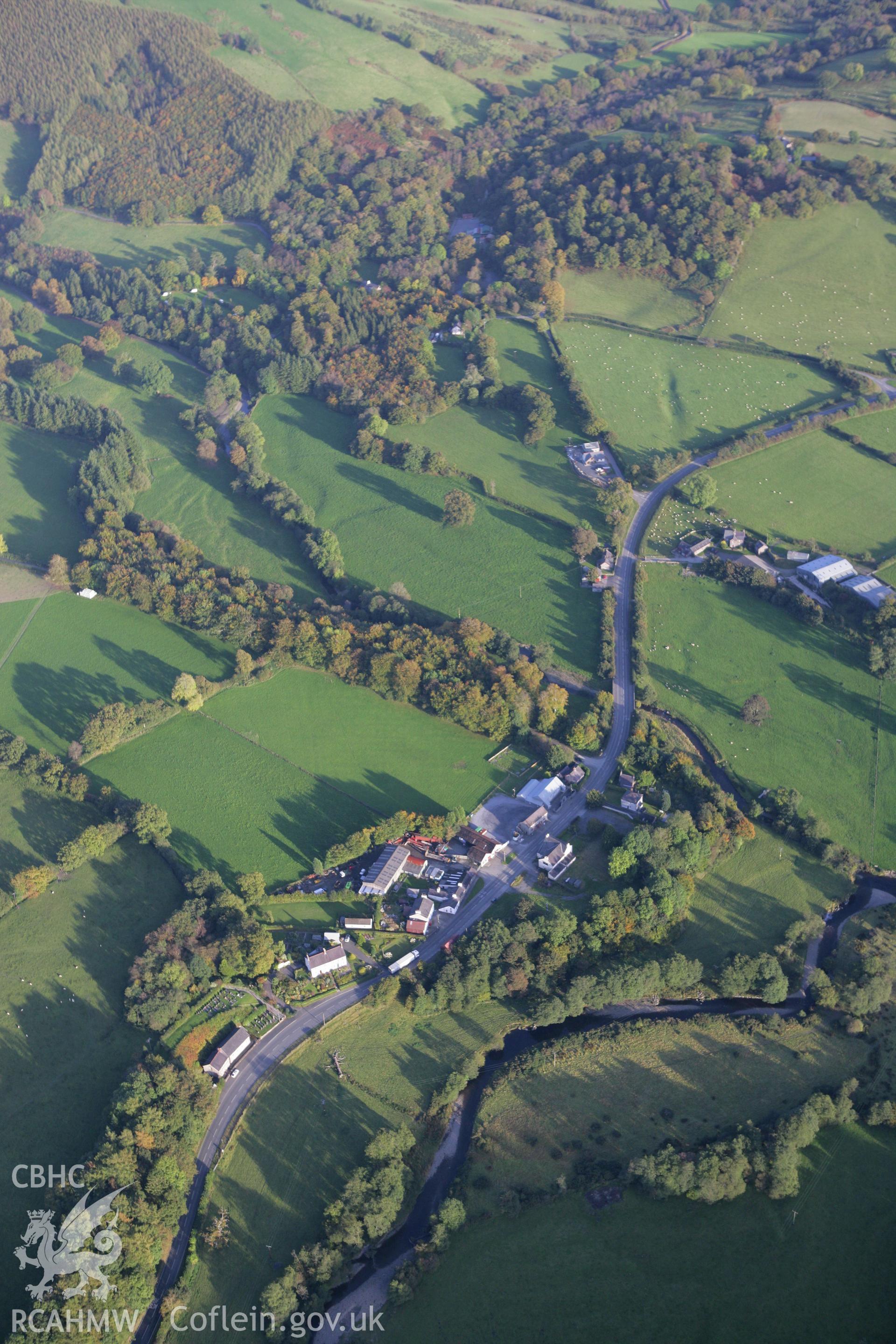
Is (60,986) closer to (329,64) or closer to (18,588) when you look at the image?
(18,588)

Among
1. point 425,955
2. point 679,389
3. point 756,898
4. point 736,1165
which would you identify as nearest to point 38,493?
point 425,955

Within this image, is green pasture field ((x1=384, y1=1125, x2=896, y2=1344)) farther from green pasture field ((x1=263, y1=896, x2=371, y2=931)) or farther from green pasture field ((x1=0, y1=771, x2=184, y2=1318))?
green pasture field ((x1=0, y1=771, x2=184, y2=1318))

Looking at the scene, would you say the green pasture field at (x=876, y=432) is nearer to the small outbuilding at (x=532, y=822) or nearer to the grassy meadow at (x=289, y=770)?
the grassy meadow at (x=289, y=770)

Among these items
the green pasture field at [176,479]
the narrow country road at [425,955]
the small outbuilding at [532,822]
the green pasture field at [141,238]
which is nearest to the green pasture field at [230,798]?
the narrow country road at [425,955]

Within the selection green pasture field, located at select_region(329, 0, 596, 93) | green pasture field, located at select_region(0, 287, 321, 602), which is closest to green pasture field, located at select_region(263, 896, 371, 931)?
green pasture field, located at select_region(0, 287, 321, 602)

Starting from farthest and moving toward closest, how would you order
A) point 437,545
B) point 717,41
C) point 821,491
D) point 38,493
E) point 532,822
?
point 717,41 < point 38,493 < point 821,491 < point 437,545 < point 532,822
